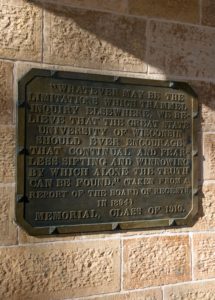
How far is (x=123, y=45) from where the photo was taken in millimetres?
2633

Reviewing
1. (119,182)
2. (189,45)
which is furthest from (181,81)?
(119,182)

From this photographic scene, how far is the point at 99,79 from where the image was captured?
2543mm

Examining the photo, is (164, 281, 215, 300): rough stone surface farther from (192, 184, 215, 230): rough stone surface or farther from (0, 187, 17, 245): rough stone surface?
(0, 187, 17, 245): rough stone surface

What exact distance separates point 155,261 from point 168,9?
1402 millimetres

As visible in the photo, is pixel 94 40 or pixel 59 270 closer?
pixel 59 270

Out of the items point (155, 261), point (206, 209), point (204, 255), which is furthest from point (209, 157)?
point (155, 261)

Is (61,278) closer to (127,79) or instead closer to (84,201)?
(84,201)

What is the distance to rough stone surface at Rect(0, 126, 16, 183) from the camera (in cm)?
233

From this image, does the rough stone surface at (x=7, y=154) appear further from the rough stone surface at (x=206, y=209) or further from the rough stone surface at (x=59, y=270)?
the rough stone surface at (x=206, y=209)

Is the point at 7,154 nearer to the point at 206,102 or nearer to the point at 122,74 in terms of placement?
the point at 122,74

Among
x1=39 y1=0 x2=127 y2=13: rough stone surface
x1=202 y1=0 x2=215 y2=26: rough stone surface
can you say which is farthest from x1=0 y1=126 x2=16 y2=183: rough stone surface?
x1=202 y1=0 x2=215 y2=26: rough stone surface

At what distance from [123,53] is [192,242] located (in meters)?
1.12

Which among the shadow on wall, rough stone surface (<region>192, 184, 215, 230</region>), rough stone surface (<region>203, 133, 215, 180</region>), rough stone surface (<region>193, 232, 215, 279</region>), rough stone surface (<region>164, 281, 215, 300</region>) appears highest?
the shadow on wall

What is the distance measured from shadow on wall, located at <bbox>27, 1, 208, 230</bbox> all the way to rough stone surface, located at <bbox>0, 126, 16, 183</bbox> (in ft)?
1.35
